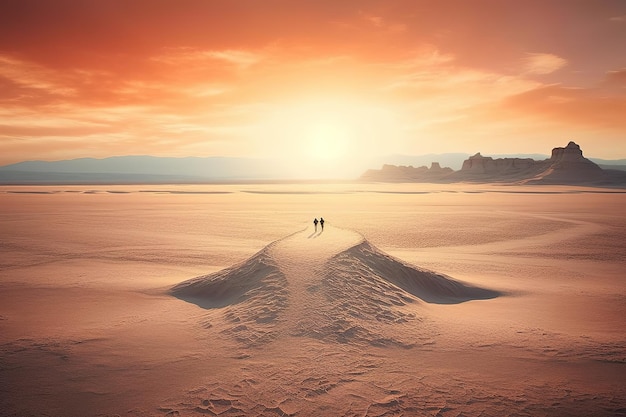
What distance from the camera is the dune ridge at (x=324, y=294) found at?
33.2 ft

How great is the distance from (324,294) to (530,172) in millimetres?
164145

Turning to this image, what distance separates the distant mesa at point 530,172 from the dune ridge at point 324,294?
5260 inches

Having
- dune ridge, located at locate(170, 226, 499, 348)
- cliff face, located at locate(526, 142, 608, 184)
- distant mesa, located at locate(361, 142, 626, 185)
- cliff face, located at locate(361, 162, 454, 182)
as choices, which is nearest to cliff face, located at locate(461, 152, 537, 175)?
distant mesa, located at locate(361, 142, 626, 185)

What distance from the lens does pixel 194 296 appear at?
14203mm

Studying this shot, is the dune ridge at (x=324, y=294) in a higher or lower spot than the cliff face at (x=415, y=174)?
lower

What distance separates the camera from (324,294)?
11383mm

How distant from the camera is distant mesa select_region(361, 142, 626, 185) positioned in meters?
131

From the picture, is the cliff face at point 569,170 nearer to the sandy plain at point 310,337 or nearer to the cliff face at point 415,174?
the cliff face at point 415,174

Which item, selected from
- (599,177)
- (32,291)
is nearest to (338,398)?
(32,291)

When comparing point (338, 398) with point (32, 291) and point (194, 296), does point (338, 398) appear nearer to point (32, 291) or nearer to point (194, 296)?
point (194, 296)

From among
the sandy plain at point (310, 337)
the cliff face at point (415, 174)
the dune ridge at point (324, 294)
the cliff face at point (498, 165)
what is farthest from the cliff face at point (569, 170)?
the dune ridge at point (324, 294)

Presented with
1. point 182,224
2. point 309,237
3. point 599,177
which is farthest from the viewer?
point 599,177

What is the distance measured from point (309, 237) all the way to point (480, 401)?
10.4 meters

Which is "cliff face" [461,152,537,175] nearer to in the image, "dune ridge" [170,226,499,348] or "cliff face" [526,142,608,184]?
"cliff face" [526,142,608,184]
